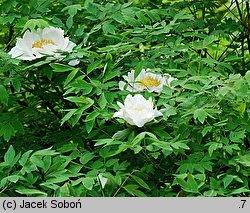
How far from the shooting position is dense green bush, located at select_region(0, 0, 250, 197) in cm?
198

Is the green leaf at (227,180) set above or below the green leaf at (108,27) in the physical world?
below

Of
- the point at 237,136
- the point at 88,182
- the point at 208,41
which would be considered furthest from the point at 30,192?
the point at 208,41

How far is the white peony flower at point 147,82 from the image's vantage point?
224cm

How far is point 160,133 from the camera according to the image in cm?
205

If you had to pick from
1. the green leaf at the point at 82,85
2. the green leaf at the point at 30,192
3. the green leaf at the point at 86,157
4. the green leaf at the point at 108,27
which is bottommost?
the green leaf at the point at 30,192

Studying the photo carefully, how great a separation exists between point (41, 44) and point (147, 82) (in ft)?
1.37

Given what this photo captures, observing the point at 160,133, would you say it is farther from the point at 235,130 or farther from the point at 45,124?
the point at 45,124

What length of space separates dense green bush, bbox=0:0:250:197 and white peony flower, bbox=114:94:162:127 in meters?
0.03

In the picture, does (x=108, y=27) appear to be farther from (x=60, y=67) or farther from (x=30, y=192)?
(x=30, y=192)

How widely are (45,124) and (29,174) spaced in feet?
2.39

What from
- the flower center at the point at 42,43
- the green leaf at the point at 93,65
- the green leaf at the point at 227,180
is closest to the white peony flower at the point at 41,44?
the flower center at the point at 42,43

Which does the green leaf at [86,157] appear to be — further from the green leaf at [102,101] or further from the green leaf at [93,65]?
the green leaf at [93,65]

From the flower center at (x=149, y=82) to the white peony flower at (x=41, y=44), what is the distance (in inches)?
11.5

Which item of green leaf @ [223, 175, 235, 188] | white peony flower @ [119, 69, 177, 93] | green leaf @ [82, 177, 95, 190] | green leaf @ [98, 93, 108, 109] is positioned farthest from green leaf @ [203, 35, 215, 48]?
green leaf @ [82, 177, 95, 190]
